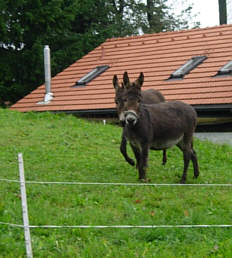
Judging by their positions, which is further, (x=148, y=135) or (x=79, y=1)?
(x=79, y=1)

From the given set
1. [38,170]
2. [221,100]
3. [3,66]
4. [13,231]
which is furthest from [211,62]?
[13,231]

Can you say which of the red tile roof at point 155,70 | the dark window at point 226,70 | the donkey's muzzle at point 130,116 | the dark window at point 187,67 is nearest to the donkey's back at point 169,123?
the donkey's muzzle at point 130,116

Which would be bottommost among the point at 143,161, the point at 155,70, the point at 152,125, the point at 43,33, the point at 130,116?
the point at 143,161

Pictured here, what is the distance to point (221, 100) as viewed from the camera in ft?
46.4

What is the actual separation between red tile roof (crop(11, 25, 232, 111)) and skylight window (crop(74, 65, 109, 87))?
310 mm

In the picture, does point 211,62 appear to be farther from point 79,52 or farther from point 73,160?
point 79,52

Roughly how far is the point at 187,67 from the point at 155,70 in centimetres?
145

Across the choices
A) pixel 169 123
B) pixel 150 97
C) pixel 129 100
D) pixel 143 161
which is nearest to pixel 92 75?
pixel 150 97

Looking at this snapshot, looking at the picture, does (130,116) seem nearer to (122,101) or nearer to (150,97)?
(122,101)

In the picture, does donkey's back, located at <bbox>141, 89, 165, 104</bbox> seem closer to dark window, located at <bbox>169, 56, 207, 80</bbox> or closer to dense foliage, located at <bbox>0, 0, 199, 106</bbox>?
dark window, located at <bbox>169, 56, 207, 80</bbox>

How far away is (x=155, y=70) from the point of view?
61.5 ft

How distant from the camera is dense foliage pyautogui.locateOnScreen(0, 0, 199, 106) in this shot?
24094 mm

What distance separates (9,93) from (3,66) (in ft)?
5.03

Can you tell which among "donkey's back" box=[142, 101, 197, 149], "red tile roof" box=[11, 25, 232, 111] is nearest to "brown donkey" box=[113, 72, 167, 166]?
"donkey's back" box=[142, 101, 197, 149]
